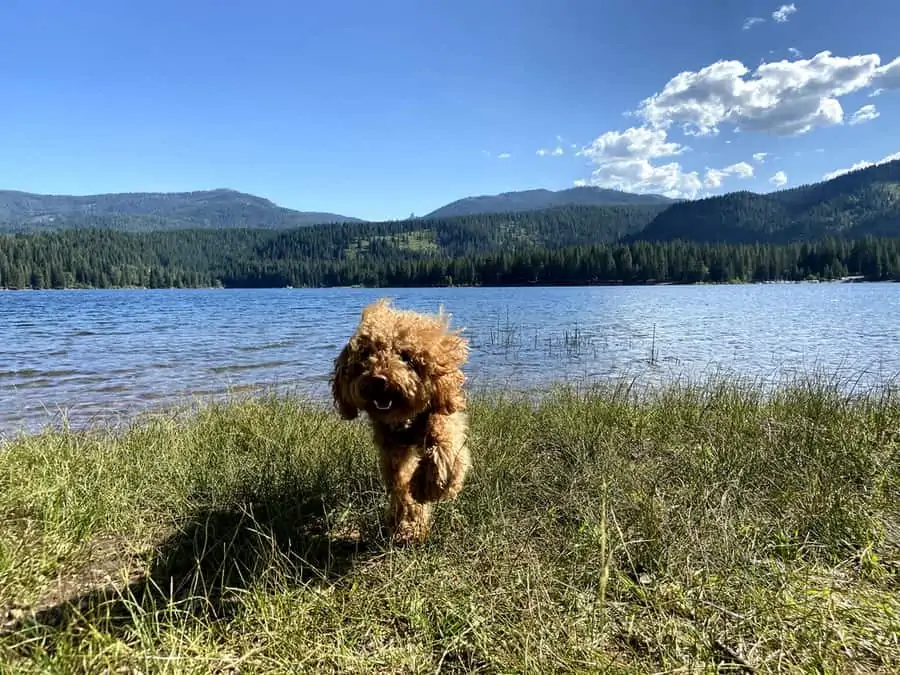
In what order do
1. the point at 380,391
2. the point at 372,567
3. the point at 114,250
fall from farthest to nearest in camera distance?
the point at 114,250 < the point at 380,391 < the point at 372,567

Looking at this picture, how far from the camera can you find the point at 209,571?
322 cm

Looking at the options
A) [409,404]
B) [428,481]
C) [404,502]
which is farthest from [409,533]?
[409,404]

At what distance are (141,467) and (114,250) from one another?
17160 centimetres

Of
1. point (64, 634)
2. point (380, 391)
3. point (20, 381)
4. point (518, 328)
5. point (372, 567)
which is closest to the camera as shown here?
point (64, 634)

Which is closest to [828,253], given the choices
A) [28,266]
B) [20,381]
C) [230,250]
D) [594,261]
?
[594,261]

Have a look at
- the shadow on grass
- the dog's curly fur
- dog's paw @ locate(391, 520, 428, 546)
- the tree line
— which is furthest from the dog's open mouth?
the tree line

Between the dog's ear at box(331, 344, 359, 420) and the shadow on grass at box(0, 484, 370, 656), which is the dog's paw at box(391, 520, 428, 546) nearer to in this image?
the shadow on grass at box(0, 484, 370, 656)

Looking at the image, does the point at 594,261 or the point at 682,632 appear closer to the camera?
the point at 682,632

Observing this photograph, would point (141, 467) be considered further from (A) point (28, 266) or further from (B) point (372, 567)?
(A) point (28, 266)

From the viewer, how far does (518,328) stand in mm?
24281

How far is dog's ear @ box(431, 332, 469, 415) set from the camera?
12.1 ft

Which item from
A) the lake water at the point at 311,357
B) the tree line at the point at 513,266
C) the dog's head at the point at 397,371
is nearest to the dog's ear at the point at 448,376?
the dog's head at the point at 397,371

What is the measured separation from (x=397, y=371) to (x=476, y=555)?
50.0 inches

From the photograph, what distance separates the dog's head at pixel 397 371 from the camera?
11.6 ft
